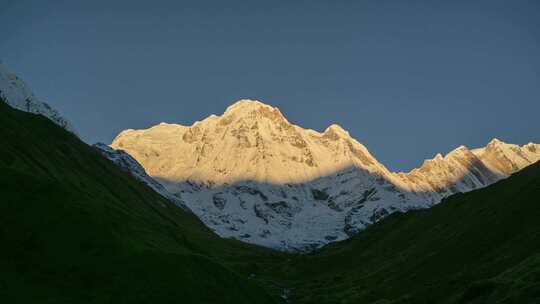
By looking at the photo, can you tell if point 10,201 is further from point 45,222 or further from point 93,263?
point 93,263

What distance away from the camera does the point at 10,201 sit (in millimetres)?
77062

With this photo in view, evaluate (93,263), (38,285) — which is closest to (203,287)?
(93,263)

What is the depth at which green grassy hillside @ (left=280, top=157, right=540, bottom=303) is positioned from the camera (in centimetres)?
6875

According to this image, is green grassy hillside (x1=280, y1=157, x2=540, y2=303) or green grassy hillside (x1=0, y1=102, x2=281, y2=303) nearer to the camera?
green grassy hillside (x1=0, y1=102, x2=281, y2=303)

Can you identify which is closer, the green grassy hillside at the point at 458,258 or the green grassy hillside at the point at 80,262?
the green grassy hillside at the point at 80,262

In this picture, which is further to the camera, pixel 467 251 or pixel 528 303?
pixel 467 251

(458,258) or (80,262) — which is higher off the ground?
(80,262)

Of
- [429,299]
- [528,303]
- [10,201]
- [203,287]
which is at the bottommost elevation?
[528,303]

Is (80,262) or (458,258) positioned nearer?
(80,262)

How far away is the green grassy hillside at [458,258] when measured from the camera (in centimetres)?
6875

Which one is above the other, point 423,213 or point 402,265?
point 423,213

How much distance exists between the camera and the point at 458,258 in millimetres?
103375

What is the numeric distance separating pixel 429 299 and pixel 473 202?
71889mm

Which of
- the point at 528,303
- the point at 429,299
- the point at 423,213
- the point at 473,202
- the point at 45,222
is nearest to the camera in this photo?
the point at 528,303
